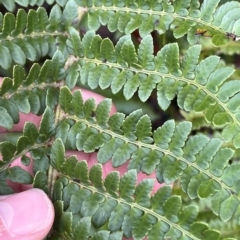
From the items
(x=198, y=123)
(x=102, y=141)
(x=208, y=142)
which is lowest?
(x=198, y=123)

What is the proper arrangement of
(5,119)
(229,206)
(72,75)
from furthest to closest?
(72,75) < (5,119) < (229,206)

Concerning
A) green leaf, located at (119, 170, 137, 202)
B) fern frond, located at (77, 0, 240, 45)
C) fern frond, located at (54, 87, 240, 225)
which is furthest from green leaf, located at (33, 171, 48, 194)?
fern frond, located at (77, 0, 240, 45)

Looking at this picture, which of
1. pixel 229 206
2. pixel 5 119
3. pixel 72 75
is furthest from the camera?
pixel 72 75

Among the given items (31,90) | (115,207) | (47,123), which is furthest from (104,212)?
(31,90)

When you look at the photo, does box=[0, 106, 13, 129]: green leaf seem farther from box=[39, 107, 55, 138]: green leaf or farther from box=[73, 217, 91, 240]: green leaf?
box=[73, 217, 91, 240]: green leaf

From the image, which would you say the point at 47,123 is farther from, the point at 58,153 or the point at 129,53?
the point at 129,53

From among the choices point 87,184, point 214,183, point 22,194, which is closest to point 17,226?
point 22,194

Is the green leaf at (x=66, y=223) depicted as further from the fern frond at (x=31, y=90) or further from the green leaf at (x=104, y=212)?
the fern frond at (x=31, y=90)

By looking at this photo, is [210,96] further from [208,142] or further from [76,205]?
[76,205]
